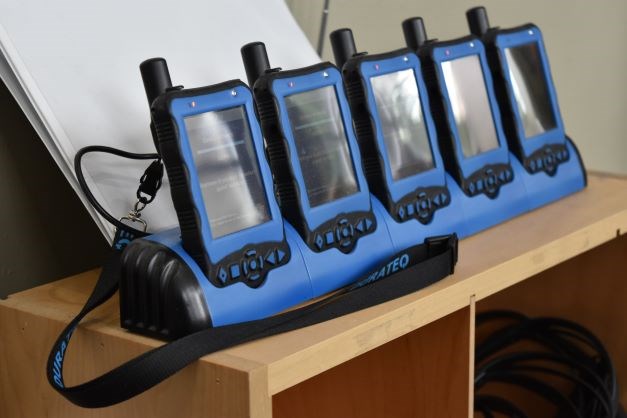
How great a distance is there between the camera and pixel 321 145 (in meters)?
0.88

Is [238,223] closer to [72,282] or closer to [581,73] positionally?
[72,282]

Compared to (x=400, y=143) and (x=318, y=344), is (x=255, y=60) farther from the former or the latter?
(x=318, y=344)

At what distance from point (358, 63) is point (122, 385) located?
0.39 metres

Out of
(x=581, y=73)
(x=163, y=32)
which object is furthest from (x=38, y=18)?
(x=581, y=73)

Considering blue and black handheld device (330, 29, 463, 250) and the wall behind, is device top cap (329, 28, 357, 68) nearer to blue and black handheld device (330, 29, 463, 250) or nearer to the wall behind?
blue and black handheld device (330, 29, 463, 250)

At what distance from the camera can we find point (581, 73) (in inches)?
76.3

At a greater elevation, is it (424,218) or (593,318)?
(424,218)

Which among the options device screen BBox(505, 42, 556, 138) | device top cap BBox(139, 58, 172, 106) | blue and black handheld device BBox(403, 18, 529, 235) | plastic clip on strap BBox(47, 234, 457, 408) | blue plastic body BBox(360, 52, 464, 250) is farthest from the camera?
device screen BBox(505, 42, 556, 138)

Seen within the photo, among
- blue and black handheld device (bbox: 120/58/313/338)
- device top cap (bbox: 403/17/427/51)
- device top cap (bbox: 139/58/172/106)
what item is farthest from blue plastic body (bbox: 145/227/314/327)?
device top cap (bbox: 403/17/427/51)

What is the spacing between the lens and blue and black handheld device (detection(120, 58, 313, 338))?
75 cm

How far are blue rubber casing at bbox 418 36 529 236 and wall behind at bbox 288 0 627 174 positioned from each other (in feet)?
1.75

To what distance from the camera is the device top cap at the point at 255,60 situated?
899 millimetres

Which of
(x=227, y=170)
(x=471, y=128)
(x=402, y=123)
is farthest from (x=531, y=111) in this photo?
(x=227, y=170)

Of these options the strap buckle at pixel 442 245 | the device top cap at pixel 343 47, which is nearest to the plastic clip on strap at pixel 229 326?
the strap buckle at pixel 442 245
